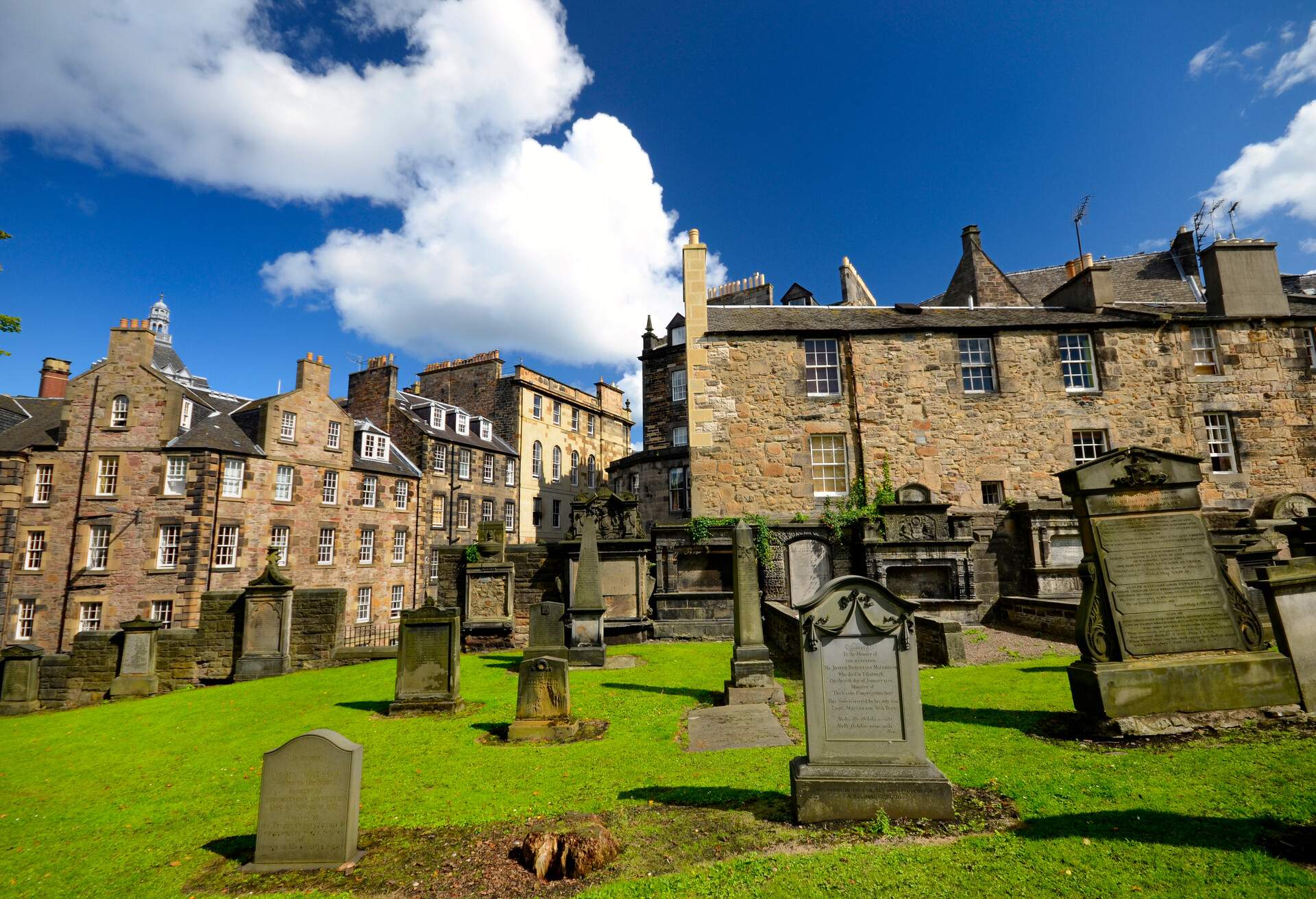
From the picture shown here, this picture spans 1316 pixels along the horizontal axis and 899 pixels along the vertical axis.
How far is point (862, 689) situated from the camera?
500 cm

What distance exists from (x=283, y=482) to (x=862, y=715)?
29552mm

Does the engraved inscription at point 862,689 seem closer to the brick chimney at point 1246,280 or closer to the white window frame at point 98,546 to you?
the brick chimney at point 1246,280

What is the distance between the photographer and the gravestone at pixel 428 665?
30.8 feet

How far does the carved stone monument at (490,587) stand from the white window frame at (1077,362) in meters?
19.8

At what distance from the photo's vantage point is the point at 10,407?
27500 millimetres

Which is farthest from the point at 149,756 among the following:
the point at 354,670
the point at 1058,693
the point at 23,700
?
the point at 1058,693

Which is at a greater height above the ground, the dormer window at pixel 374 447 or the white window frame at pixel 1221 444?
the dormer window at pixel 374 447

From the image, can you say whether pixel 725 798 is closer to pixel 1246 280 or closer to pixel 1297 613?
pixel 1297 613

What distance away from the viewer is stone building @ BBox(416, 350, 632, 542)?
3934 cm

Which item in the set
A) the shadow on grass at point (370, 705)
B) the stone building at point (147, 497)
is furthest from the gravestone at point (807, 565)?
the stone building at point (147, 497)

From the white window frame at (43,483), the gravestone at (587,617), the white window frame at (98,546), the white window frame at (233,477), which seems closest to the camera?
the gravestone at (587,617)

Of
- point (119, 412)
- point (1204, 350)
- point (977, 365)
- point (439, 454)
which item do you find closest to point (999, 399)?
point (977, 365)

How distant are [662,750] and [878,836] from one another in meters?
2.99

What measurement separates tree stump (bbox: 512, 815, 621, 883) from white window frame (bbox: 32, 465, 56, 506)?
31.4 meters
